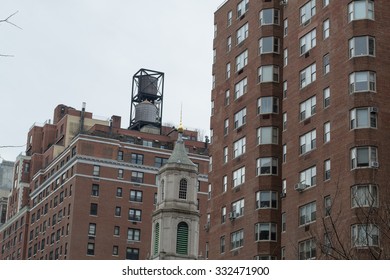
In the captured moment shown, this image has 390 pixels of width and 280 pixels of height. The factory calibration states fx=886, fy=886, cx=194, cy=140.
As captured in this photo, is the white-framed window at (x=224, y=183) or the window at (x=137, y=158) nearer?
the white-framed window at (x=224, y=183)

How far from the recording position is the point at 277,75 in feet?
250

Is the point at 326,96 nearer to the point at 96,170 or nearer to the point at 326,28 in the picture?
the point at 326,28

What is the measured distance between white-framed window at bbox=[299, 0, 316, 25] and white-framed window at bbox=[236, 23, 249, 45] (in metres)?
7.86

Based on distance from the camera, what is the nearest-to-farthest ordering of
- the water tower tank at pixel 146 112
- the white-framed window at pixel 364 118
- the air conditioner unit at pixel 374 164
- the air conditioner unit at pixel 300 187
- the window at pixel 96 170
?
the air conditioner unit at pixel 374 164
the white-framed window at pixel 364 118
the air conditioner unit at pixel 300 187
the window at pixel 96 170
the water tower tank at pixel 146 112

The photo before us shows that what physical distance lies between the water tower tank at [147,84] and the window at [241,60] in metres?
77.2

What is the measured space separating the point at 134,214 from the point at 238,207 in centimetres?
6326

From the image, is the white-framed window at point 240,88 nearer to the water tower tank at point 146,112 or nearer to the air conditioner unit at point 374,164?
the air conditioner unit at point 374,164

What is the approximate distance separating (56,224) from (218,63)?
6337 centimetres

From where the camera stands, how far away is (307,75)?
2785 inches

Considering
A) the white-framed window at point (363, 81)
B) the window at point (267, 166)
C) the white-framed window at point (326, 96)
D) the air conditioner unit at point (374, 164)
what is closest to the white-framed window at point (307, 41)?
the white-framed window at point (326, 96)

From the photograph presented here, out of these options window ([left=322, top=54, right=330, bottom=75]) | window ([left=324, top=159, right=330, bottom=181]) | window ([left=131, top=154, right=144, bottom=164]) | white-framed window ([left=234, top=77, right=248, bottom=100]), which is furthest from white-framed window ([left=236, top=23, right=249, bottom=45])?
window ([left=131, top=154, right=144, bottom=164])

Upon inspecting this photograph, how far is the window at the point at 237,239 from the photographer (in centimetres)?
7412

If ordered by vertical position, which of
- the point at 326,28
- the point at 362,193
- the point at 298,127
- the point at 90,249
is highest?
the point at 326,28

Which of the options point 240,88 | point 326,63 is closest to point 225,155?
point 240,88
